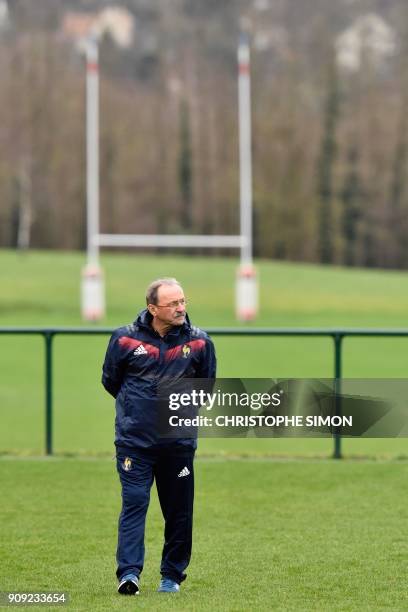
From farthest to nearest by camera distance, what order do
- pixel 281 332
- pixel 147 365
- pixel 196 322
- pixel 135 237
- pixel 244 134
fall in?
1. pixel 196 322
2. pixel 244 134
3. pixel 135 237
4. pixel 281 332
5. pixel 147 365

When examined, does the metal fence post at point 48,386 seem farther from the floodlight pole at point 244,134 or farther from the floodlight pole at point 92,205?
the floodlight pole at point 244,134

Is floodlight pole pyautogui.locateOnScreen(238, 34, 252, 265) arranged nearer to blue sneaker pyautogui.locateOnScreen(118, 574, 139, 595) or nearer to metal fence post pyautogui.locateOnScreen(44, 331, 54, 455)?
metal fence post pyautogui.locateOnScreen(44, 331, 54, 455)

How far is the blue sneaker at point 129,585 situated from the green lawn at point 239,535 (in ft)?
0.21

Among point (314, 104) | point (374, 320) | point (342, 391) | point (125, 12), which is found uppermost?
point (125, 12)

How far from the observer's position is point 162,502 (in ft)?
20.5

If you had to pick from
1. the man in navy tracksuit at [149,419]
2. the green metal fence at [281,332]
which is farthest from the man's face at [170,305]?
the green metal fence at [281,332]

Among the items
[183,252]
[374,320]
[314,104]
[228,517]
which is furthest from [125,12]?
[228,517]

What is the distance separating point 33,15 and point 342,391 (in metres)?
47.6

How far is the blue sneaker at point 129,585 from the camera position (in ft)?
20.2

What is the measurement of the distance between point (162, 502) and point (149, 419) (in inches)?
17.4

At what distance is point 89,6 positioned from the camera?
67312 millimetres

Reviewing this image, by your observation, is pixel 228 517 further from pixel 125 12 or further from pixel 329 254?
pixel 125 12

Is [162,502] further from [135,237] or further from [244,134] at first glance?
[244,134]

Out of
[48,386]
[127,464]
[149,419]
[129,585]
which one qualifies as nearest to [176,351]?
[149,419]
